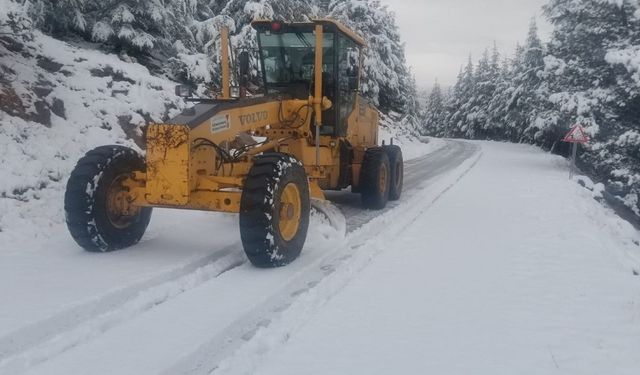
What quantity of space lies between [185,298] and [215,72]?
10391 mm

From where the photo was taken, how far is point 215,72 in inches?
557

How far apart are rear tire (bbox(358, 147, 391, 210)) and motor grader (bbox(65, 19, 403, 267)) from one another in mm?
1267

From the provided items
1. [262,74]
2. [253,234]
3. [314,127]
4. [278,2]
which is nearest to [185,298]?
[253,234]

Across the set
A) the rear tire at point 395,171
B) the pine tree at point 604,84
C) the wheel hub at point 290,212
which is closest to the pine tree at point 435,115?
the pine tree at point 604,84

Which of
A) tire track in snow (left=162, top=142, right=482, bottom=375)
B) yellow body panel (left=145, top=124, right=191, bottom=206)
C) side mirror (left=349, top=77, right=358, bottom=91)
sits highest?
side mirror (left=349, top=77, right=358, bottom=91)

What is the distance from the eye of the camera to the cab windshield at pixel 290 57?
8.60 m

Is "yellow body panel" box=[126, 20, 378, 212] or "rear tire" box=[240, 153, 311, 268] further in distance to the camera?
"yellow body panel" box=[126, 20, 378, 212]

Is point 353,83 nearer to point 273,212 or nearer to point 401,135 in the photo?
point 273,212

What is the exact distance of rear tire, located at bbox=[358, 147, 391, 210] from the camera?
959 cm

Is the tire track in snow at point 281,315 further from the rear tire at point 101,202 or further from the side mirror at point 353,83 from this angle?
the side mirror at point 353,83

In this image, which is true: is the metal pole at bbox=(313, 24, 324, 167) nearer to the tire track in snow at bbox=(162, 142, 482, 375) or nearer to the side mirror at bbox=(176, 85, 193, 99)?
the tire track in snow at bbox=(162, 142, 482, 375)

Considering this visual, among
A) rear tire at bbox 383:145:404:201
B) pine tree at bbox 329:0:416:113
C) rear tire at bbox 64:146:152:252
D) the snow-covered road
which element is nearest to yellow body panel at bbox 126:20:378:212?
rear tire at bbox 64:146:152:252

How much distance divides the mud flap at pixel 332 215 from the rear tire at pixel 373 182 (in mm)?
1417

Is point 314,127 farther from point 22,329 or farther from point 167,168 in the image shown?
point 22,329
